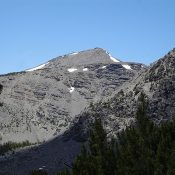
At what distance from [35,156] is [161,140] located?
5317 inches

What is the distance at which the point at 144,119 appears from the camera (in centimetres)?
7300

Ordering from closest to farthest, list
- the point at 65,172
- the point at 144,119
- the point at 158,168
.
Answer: the point at 158,168 < the point at 65,172 < the point at 144,119

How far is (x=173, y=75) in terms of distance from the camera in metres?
194

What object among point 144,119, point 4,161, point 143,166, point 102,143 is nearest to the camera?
point 143,166

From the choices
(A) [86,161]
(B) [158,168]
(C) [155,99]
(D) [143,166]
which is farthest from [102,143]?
(C) [155,99]

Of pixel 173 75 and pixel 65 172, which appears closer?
pixel 65 172

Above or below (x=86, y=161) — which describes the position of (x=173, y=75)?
above

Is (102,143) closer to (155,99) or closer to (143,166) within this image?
(143,166)

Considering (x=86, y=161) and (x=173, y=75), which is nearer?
(x=86, y=161)

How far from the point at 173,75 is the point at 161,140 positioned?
133958 mm

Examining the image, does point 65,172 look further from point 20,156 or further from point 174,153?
point 20,156

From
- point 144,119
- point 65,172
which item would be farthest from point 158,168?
point 144,119

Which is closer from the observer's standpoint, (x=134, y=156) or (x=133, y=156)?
(x=133, y=156)

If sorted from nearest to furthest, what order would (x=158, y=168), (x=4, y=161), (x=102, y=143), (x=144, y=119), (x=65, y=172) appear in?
(x=158, y=168) < (x=65, y=172) < (x=102, y=143) < (x=144, y=119) < (x=4, y=161)
